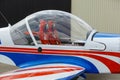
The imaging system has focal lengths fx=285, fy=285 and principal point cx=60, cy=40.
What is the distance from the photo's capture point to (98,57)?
536 cm

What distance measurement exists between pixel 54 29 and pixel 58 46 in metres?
0.36

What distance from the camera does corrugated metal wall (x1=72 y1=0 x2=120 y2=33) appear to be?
35.0 ft

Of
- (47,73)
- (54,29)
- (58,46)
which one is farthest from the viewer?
(54,29)

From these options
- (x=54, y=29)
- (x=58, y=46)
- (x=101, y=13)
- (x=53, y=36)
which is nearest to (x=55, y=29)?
(x=54, y=29)

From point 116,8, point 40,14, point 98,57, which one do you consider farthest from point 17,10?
point 98,57

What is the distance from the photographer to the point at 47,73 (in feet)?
16.0

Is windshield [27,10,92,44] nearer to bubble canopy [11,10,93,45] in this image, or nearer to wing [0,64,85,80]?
bubble canopy [11,10,93,45]

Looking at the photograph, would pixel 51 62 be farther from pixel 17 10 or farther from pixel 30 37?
pixel 17 10

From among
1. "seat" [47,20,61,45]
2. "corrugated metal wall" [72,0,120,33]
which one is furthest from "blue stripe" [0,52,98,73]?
"corrugated metal wall" [72,0,120,33]

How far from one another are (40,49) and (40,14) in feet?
2.47

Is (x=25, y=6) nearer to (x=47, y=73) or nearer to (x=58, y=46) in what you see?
(x=58, y=46)

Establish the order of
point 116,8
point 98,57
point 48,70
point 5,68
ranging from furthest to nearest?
1. point 116,8
2. point 5,68
3. point 98,57
4. point 48,70

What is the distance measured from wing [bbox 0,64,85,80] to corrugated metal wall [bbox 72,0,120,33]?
18.6 feet

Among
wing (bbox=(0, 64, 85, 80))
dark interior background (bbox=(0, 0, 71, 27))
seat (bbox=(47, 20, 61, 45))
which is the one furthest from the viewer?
dark interior background (bbox=(0, 0, 71, 27))
